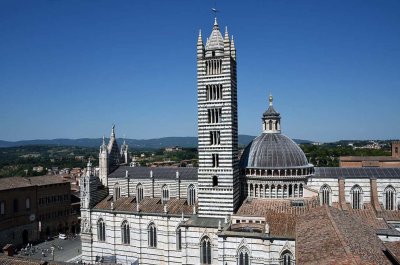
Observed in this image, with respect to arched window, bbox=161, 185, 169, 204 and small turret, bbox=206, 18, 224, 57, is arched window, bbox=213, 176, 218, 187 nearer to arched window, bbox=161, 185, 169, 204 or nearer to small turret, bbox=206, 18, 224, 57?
arched window, bbox=161, 185, 169, 204

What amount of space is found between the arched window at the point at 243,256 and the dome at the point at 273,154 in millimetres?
8917

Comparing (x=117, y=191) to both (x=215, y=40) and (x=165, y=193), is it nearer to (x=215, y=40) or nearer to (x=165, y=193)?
(x=165, y=193)

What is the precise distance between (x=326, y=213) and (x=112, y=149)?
31061 millimetres

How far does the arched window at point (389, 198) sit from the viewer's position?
1423 inches

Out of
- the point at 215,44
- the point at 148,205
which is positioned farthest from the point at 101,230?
the point at 215,44

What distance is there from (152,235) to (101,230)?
22.3ft

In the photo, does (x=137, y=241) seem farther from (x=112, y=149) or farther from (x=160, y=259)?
(x=112, y=149)

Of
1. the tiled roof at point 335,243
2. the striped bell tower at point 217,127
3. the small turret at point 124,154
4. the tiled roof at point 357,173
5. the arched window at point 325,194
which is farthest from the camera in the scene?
the small turret at point 124,154

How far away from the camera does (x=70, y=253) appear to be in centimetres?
4825

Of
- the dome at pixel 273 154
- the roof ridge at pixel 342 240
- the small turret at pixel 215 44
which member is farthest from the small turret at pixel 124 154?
the roof ridge at pixel 342 240

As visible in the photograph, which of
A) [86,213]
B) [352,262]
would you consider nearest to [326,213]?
[352,262]

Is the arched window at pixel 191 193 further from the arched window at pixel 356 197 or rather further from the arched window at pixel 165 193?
the arched window at pixel 356 197

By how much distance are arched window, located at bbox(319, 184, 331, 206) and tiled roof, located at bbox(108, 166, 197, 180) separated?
13.6m

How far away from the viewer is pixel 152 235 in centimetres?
4078
